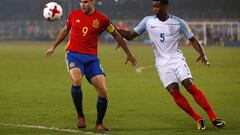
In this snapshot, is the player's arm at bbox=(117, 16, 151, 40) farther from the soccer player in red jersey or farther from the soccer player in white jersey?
the soccer player in red jersey

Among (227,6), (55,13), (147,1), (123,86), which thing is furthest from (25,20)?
(55,13)

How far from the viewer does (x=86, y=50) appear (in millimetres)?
11734

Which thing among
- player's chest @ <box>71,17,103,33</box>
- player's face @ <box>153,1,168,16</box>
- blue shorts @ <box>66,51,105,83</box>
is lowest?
blue shorts @ <box>66,51,105,83</box>

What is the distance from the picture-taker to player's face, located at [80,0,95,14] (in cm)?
1147

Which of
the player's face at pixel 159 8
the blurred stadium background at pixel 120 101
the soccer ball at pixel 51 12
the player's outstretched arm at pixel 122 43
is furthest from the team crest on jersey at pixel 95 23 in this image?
the blurred stadium background at pixel 120 101

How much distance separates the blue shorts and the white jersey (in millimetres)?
1101

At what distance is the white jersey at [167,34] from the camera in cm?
1177

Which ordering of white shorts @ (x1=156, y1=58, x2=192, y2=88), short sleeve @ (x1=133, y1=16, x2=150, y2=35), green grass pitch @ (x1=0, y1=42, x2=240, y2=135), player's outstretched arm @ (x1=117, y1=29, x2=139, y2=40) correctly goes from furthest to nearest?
1. player's outstretched arm @ (x1=117, y1=29, x2=139, y2=40)
2. short sleeve @ (x1=133, y1=16, x2=150, y2=35)
3. green grass pitch @ (x1=0, y1=42, x2=240, y2=135)
4. white shorts @ (x1=156, y1=58, x2=192, y2=88)

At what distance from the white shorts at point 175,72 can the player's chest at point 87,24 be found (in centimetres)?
137

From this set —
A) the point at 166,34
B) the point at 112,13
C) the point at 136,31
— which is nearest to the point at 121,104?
the point at 136,31

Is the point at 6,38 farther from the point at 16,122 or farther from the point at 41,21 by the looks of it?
the point at 16,122

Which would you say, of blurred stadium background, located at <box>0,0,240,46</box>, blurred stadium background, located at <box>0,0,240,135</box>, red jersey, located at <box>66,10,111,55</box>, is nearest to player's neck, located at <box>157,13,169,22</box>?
red jersey, located at <box>66,10,111,55</box>

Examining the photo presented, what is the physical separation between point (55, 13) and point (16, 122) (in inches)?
83.7

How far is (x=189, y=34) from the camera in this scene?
38.8 feet
